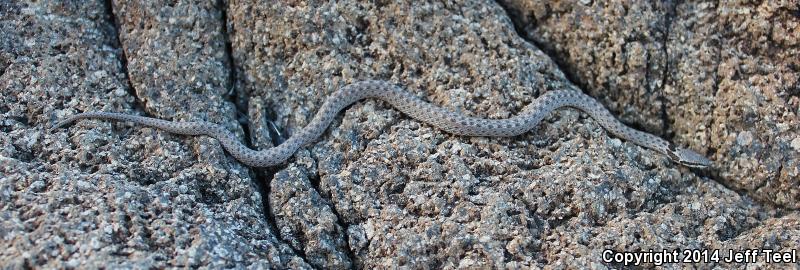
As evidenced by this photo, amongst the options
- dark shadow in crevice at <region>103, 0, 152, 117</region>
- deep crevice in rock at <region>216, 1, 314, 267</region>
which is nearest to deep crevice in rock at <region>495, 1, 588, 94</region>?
deep crevice in rock at <region>216, 1, 314, 267</region>

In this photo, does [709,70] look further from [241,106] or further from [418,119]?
[241,106]

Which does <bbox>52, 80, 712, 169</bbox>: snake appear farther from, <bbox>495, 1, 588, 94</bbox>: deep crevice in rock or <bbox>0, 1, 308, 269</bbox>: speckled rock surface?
<bbox>495, 1, 588, 94</bbox>: deep crevice in rock

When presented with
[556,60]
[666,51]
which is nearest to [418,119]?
[556,60]

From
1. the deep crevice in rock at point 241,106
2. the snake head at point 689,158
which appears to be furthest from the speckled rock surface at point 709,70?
the deep crevice in rock at point 241,106

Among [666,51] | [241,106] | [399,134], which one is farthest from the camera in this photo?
[241,106]

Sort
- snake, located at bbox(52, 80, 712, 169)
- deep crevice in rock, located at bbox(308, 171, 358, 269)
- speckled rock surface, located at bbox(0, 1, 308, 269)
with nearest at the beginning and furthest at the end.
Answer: speckled rock surface, located at bbox(0, 1, 308, 269) → deep crevice in rock, located at bbox(308, 171, 358, 269) → snake, located at bbox(52, 80, 712, 169)

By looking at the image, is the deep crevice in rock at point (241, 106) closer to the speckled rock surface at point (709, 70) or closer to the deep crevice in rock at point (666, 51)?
the speckled rock surface at point (709, 70)
